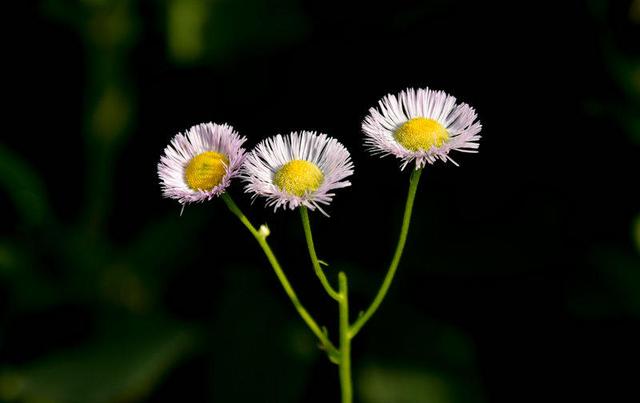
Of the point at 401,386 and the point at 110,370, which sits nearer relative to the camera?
the point at 401,386

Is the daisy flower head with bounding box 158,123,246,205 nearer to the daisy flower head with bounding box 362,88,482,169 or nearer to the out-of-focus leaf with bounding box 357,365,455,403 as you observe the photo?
the daisy flower head with bounding box 362,88,482,169

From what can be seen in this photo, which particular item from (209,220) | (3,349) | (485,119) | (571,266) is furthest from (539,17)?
(3,349)

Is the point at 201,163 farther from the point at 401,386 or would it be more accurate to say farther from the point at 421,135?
the point at 401,386

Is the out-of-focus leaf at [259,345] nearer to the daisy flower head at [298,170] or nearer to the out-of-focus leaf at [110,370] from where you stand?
the out-of-focus leaf at [110,370]

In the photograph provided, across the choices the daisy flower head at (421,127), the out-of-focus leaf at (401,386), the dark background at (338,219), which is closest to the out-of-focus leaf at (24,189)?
the dark background at (338,219)

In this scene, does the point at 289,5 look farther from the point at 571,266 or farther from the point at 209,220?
the point at 571,266

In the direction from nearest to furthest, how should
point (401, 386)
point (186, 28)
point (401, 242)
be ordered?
point (401, 242) → point (401, 386) → point (186, 28)

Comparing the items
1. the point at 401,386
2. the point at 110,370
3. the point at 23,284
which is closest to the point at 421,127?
the point at 401,386
